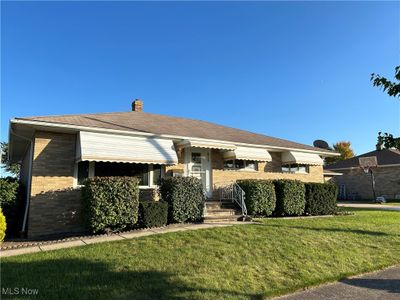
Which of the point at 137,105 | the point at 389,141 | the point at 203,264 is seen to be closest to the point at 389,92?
the point at 389,141

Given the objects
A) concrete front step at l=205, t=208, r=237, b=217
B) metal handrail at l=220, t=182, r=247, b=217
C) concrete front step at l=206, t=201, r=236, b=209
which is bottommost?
concrete front step at l=205, t=208, r=237, b=217

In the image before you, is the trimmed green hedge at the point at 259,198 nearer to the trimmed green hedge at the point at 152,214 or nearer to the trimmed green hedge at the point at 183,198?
the trimmed green hedge at the point at 183,198

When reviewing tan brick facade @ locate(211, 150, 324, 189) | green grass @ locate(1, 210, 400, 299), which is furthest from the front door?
green grass @ locate(1, 210, 400, 299)

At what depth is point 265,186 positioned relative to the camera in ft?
49.5

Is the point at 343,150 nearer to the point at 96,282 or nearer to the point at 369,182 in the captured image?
the point at 369,182

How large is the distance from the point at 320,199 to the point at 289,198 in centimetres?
226

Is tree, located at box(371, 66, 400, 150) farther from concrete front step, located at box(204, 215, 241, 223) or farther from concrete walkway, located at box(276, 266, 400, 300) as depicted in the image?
concrete front step, located at box(204, 215, 241, 223)

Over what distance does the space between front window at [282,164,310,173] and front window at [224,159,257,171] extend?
8.42ft

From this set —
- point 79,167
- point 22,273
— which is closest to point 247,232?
point 22,273

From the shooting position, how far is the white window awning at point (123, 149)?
12.3m

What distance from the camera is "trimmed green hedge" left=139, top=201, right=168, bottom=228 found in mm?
11633

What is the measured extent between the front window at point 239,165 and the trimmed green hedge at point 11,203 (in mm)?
9964

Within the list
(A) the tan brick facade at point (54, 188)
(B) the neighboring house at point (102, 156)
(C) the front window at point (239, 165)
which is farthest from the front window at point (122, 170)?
(C) the front window at point (239, 165)

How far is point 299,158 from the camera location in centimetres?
1953
